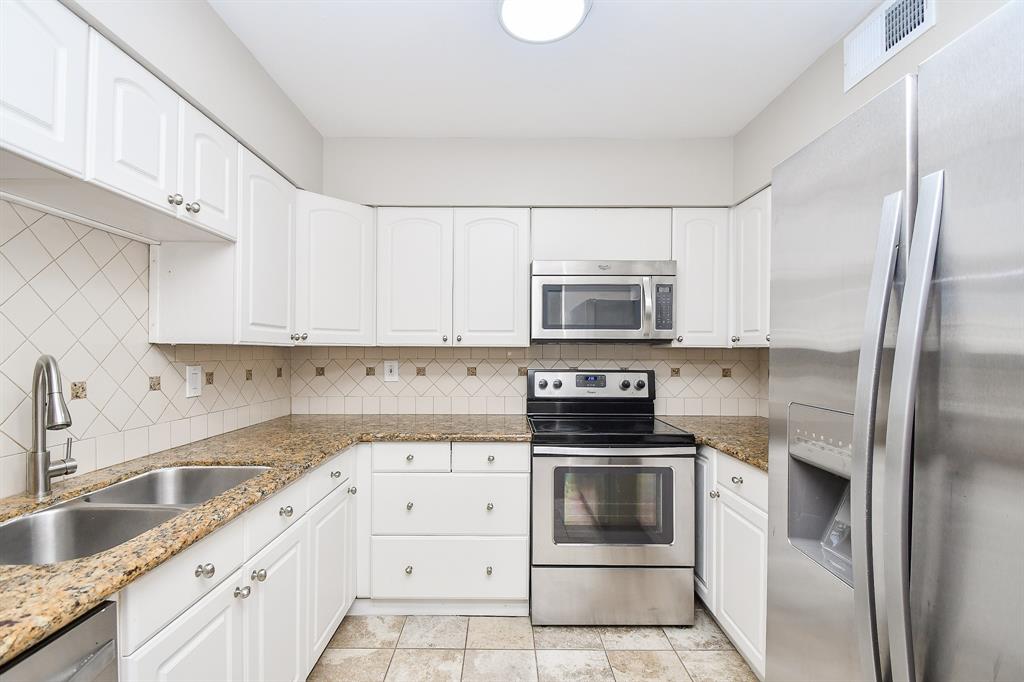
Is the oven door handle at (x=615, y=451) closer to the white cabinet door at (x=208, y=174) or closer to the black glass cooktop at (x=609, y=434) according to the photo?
the black glass cooktop at (x=609, y=434)

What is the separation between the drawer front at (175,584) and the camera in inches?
35.3

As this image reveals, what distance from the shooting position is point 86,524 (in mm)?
1257

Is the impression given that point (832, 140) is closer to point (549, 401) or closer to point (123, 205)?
point (123, 205)

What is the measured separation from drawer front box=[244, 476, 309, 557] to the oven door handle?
993mm

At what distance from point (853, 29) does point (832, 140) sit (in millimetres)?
1292

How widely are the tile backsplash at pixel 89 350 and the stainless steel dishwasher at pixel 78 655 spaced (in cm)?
75

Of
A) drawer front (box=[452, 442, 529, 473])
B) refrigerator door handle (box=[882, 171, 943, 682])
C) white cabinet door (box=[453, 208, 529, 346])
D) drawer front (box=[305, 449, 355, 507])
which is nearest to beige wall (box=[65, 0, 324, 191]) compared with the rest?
white cabinet door (box=[453, 208, 529, 346])

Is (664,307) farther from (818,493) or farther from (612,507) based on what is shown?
(818,493)

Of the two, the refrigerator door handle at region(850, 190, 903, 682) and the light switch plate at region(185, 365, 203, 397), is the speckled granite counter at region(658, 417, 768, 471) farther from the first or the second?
the light switch plate at region(185, 365, 203, 397)

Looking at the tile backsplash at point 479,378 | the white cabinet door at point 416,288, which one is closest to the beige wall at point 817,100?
the tile backsplash at point 479,378

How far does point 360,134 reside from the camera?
265 cm

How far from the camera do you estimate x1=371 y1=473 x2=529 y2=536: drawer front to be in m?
2.20

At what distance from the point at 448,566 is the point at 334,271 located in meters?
1.55

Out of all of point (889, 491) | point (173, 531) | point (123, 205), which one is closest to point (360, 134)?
point (123, 205)
